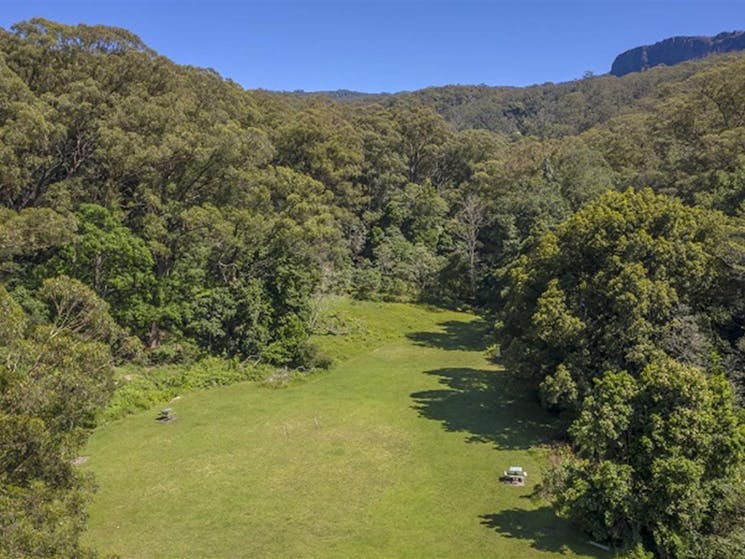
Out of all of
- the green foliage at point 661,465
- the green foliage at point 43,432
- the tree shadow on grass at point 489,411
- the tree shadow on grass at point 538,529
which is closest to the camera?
the green foliage at point 43,432

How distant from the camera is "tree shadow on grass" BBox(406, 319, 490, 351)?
35.2 meters

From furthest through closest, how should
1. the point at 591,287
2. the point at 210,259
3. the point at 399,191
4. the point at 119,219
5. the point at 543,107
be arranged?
the point at 543,107, the point at 399,191, the point at 210,259, the point at 119,219, the point at 591,287

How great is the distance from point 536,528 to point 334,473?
657cm

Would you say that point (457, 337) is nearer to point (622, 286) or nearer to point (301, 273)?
point (301, 273)

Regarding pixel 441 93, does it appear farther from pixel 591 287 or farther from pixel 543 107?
pixel 591 287

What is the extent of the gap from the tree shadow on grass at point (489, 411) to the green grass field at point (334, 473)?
0.09 m

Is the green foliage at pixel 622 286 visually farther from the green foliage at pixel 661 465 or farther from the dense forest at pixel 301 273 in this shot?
the green foliage at pixel 661 465

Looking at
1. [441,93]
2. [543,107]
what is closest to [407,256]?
[543,107]

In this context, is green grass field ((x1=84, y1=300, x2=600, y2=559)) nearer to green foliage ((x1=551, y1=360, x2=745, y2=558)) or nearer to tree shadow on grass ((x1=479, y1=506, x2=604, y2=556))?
tree shadow on grass ((x1=479, y1=506, x2=604, y2=556))

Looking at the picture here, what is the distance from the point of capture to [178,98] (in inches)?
1364

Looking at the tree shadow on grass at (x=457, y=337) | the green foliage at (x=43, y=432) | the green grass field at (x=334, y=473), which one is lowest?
the green grass field at (x=334, y=473)

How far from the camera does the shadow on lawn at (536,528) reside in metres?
13.8

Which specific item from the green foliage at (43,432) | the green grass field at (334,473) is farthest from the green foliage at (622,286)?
the green foliage at (43,432)

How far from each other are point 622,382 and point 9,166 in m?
26.9
